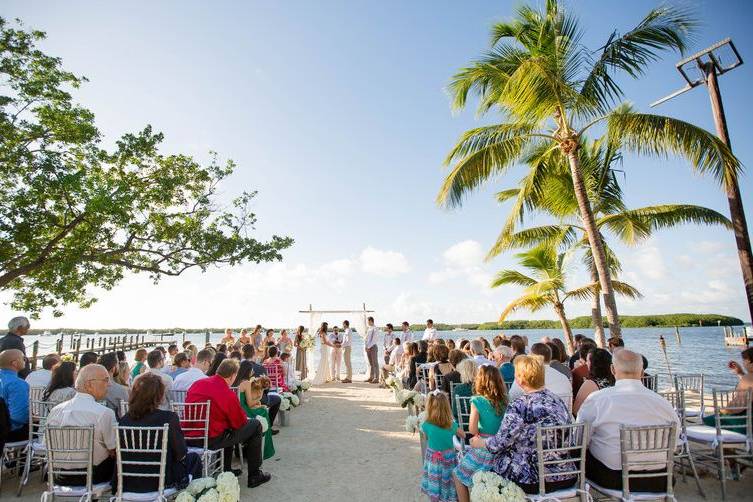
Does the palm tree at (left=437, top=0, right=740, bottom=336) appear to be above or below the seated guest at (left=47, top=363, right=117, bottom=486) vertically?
above

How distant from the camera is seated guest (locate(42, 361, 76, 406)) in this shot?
4.53m

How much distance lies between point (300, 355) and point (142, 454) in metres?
11.0

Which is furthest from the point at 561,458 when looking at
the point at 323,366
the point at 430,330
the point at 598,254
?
the point at 323,366

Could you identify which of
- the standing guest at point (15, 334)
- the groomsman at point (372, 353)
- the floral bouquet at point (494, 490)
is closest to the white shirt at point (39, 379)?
the standing guest at point (15, 334)

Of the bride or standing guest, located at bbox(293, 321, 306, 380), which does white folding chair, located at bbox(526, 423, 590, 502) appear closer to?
the bride

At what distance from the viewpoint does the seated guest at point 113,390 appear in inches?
192

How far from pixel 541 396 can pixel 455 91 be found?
8.39m

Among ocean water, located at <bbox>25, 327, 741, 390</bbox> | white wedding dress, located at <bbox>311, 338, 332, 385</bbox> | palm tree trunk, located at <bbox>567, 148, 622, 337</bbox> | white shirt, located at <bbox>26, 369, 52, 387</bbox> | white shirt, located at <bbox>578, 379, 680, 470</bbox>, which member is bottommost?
ocean water, located at <bbox>25, 327, 741, 390</bbox>

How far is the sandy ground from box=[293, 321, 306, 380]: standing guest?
468 cm

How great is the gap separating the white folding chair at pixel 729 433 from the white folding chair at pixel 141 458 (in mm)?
5049

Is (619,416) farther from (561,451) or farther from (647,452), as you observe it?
(561,451)

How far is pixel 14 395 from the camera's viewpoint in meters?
4.74

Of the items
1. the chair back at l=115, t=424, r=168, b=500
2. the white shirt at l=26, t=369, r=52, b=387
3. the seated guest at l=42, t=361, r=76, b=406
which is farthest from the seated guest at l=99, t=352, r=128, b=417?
the chair back at l=115, t=424, r=168, b=500

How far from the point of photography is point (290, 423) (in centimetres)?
807
